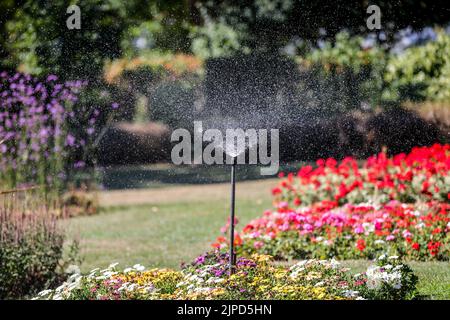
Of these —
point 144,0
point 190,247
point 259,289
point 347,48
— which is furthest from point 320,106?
point 259,289

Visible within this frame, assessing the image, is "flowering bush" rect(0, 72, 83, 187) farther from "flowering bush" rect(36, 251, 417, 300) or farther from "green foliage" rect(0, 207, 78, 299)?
"flowering bush" rect(36, 251, 417, 300)

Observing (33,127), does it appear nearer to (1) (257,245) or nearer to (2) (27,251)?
(2) (27,251)

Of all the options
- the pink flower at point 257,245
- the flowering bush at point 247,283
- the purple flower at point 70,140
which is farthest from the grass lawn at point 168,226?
the purple flower at point 70,140

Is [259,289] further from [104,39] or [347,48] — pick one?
[347,48]

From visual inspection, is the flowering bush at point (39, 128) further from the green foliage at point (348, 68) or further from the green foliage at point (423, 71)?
the green foliage at point (423, 71)

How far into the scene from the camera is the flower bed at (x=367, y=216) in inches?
198

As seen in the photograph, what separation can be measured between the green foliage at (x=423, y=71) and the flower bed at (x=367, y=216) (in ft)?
7.00

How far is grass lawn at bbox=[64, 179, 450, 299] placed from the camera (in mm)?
5165

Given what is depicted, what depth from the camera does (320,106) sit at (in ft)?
32.3

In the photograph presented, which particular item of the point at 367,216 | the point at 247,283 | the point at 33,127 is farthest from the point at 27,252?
the point at 367,216

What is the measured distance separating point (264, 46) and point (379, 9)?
1720 mm

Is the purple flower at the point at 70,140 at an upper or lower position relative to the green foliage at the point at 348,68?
lower

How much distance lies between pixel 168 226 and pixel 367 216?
3147mm

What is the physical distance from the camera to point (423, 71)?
8781 mm
